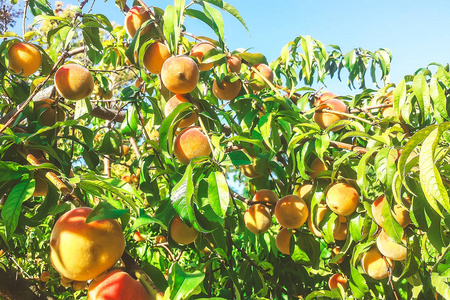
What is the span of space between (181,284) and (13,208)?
37cm

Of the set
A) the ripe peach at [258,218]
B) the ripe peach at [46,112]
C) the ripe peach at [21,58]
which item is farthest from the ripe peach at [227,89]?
the ripe peach at [21,58]

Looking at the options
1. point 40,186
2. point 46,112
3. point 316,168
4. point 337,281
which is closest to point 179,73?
point 40,186

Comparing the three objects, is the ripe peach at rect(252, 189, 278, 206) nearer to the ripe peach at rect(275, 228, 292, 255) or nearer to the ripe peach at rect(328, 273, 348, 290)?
the ripe peach at rect(275, 228, 292, 255)

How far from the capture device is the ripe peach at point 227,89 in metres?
1.41

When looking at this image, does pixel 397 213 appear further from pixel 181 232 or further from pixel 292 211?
pixel 181 232

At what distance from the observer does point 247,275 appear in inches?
65.3

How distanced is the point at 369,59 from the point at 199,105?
1787 millimetres

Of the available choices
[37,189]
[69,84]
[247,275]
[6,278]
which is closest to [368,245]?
[247,275]

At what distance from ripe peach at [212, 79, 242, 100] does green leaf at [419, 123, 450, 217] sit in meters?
0.88

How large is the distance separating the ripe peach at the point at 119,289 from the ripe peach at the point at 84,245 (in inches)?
1.4

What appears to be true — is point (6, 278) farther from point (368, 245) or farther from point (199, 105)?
point (368, 245)

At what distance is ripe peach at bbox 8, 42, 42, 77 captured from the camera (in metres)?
1.42

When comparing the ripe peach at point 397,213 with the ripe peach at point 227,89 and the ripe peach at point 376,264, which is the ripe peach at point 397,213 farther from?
the ripe peach at point 227,89

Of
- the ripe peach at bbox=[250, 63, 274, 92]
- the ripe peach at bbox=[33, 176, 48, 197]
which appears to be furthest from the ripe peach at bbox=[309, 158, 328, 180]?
the ripe peach at bbox=[33, 176, 48, 197]
